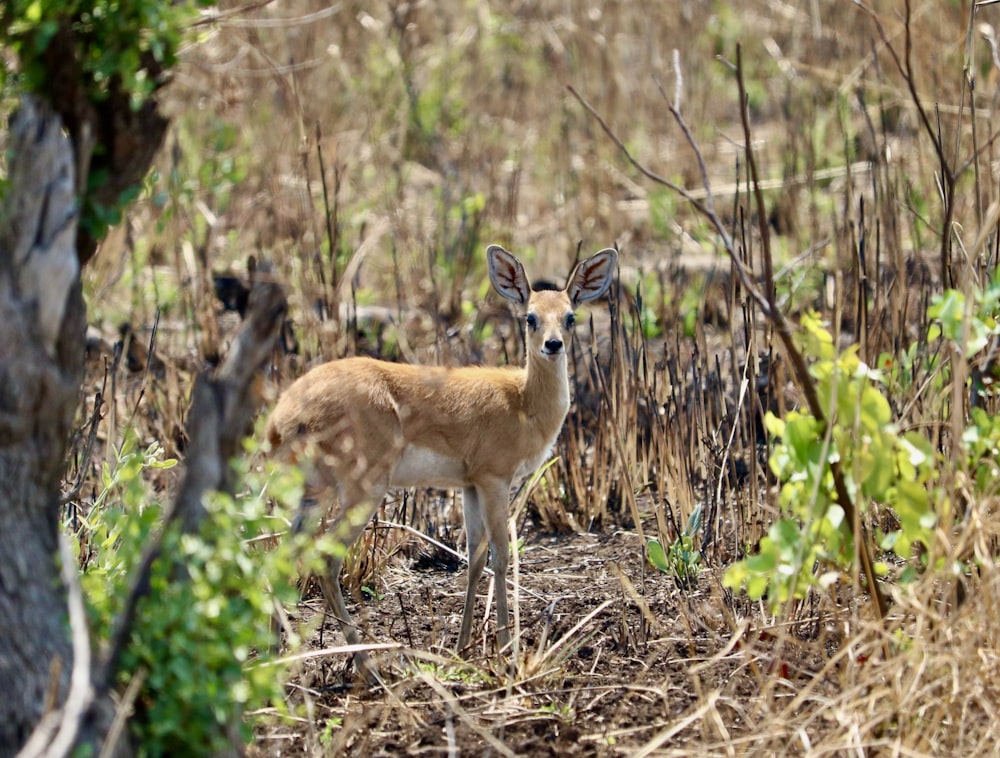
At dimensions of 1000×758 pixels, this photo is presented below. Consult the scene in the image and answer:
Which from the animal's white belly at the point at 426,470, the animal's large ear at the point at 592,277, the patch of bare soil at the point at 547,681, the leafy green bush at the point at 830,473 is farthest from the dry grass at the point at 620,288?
the animal's white belly at the point at 426,470

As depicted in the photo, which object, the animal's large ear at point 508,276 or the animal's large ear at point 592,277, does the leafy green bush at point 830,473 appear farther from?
the animal's large ear at point 508,276

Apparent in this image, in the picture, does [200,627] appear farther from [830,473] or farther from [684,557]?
[684,557]

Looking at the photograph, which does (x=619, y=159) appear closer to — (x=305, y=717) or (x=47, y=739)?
(x=305, y=717)

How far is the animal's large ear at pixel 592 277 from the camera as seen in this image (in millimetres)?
5848

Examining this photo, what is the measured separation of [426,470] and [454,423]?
24cm

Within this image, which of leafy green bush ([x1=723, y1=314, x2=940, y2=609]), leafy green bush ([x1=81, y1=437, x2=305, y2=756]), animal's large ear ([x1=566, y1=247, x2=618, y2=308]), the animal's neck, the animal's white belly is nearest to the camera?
leafy green bush ([x1=81, y1=437, x2=305, y2=756])

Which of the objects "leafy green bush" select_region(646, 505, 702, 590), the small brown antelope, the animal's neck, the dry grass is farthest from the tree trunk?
the animal's neck

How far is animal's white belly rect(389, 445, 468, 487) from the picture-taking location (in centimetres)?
518

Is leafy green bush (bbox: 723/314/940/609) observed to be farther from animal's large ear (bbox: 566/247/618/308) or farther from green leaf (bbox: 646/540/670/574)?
animal's large ear (bbox: 566/247/618/308)

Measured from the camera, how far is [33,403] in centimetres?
305

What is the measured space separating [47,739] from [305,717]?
4.09 ft

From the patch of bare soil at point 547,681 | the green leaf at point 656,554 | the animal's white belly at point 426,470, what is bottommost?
the patch of bare soil at point 547,681

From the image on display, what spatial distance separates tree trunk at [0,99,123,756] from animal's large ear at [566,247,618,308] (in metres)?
3.00

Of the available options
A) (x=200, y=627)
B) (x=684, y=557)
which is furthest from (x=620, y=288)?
(x=200, y=627)
